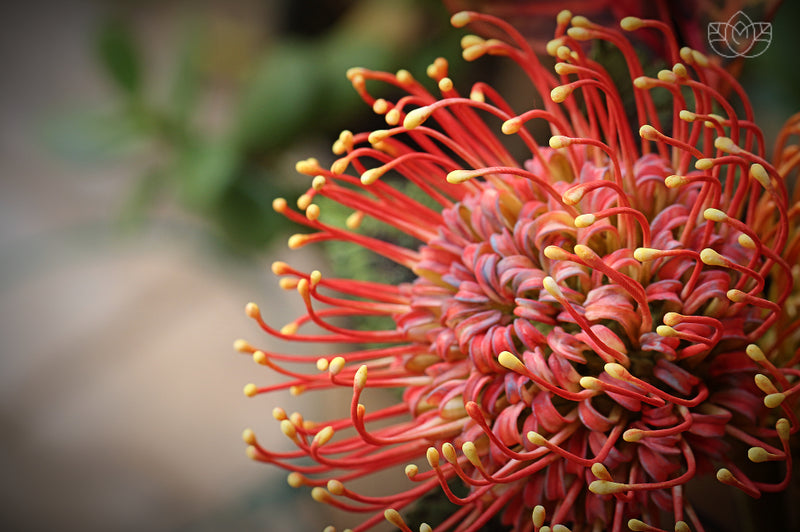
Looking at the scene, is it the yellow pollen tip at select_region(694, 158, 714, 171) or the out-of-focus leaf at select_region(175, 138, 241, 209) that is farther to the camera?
the out-of-focus leaf at select_region(175, 138, 241, 209)

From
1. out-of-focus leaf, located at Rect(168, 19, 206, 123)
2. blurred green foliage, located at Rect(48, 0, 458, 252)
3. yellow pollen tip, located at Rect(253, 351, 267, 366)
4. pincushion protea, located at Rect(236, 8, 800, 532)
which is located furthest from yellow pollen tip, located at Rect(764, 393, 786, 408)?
out-of-focus leaf, located at Rect(168, 19, 206, 123)

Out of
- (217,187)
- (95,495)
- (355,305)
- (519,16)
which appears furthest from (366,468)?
(95,495)

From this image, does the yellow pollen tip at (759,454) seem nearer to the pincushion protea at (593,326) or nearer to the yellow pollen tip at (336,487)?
the pincushion protea at (593,326)

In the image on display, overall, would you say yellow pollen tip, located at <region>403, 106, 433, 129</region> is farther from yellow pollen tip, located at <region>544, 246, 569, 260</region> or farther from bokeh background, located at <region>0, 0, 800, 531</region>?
bokeh background, located at <region>0, 0, 800, 531</region>

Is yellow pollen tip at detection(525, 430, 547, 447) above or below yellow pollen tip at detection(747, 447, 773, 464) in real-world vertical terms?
above

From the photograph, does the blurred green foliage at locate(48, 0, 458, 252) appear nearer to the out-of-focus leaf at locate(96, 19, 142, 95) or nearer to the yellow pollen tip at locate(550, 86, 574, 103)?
the out-of-focus leaf at locate(96, 19, 142, 95)

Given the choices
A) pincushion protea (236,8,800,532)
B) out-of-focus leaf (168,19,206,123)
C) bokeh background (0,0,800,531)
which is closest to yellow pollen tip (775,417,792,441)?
pincushion protea (236,8,800,532)

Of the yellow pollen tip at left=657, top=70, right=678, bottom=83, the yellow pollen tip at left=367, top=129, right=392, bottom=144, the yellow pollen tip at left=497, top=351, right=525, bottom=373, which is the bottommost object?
the yellow pollen tip at left=497, top=351, right=525, bottom=373

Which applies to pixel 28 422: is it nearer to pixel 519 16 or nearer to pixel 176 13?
pixel 176 13
